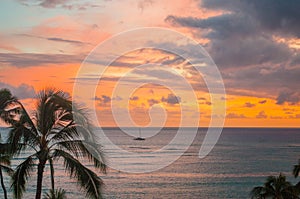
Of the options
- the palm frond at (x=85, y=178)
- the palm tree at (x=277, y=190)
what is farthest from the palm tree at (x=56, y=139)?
the palm tree at (x=277, y=190)

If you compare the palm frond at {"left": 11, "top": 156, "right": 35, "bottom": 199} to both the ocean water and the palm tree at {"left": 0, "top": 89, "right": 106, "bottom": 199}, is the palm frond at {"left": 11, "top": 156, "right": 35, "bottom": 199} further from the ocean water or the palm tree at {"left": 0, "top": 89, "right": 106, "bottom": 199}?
the ocean water

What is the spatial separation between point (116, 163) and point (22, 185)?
105 metres

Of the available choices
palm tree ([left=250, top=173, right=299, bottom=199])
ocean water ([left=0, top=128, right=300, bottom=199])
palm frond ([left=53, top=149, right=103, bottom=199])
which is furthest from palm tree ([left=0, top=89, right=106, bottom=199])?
ocean water ([left=0, top=128, right=300, bottom=199])

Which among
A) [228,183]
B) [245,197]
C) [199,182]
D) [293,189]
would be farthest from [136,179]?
[293,189]

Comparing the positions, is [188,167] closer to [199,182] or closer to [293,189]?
[199,182]

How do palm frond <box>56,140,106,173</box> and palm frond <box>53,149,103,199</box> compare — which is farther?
palm frond <box>56,140,106,173</box>

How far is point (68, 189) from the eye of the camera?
7900 centimetres

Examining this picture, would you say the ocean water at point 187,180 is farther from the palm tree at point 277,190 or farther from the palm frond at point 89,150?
the palm frond at point 89,150

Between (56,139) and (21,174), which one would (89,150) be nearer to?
(56,139)

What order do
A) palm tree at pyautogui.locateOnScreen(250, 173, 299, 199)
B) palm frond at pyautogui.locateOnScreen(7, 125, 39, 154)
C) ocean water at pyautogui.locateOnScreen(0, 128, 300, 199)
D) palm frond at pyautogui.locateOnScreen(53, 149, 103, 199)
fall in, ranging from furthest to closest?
ocean water at pyautogui.locateOnScreen(0, 128, 300, 199)
palm tree at pyautogui.locateOnScreen(250, 173, 299, 199)
palm frond at pyautogui.locateOnScreen(7, 125, 39, 154)
palm frond at pyautogui.locateOnScreen(53, 149, 103, 199)

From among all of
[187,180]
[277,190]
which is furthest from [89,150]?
[187,180]

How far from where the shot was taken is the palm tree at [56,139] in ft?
48.9

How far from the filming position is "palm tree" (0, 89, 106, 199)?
14.9 meters

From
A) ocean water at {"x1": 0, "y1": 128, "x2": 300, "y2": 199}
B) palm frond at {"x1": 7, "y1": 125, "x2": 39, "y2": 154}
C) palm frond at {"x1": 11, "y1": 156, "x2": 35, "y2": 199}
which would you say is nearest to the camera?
palm frond at {"x1": 11, "y1": 156, "x2": 35, "y2": 199}
